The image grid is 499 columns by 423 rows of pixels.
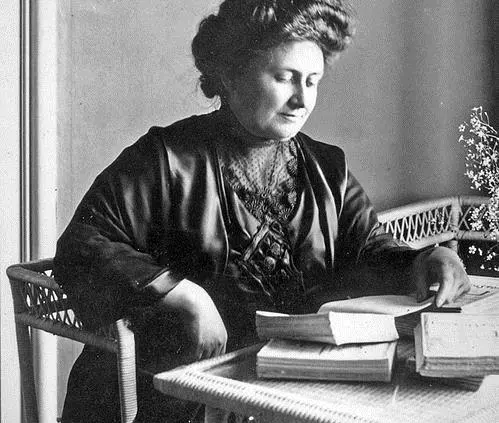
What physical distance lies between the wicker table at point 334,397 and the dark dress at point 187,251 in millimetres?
129

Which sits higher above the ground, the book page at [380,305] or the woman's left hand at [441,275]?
the woman's left hand at [441,275]

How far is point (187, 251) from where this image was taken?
106 centimetres

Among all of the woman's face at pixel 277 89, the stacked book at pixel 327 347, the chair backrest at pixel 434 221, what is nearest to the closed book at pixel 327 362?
the stacked book at pixel 327 347

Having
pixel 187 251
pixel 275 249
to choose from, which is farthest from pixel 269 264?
pixel 187 251

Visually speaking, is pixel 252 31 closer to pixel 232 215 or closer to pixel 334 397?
pixel 232 215

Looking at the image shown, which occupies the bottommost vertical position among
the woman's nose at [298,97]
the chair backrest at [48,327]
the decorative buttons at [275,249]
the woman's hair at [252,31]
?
the chair backrest at [48,327]

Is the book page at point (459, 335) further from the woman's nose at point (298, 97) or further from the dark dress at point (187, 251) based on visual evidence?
the woman's nose at point (298, 97)

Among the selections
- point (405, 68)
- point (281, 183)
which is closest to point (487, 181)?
point (405, 68)

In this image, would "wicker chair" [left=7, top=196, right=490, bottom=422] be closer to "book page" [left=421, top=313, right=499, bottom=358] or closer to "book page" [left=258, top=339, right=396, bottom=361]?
"book page" [left=258, top=339, right=396, bottom=361]

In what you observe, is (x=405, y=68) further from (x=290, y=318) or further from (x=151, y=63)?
(x=290, y=318)

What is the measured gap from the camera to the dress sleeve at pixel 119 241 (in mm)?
939

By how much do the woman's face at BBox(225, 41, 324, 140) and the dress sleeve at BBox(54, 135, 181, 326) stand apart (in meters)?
0.14

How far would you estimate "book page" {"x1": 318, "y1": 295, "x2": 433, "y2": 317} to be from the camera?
94cm

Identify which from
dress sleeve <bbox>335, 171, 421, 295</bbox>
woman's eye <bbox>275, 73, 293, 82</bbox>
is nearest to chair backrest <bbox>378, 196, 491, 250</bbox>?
dress sleeve <bbox>335, 171, 421, 295</bbox>
